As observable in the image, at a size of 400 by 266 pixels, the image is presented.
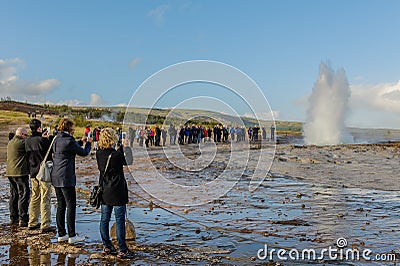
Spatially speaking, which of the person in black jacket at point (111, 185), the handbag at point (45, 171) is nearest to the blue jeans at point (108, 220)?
the person in black jacket at point (111, 185)

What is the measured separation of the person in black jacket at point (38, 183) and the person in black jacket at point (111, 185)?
1830mm

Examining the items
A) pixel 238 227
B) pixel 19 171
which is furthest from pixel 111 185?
pixel 238 227

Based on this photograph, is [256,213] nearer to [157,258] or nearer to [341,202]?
[341,202]

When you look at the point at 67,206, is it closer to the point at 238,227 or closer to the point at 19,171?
→ the point at 19,171

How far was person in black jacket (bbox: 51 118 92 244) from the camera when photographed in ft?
23.8

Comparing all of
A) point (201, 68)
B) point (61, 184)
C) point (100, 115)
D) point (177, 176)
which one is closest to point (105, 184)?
point (61, 184)

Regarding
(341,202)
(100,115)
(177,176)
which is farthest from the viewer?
(100,115)

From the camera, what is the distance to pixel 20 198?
877 cm

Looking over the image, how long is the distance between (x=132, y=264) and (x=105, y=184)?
1.35 metres

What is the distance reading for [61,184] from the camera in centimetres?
723

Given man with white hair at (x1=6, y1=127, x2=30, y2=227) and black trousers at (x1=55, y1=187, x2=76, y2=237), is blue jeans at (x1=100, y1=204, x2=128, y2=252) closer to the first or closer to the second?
black trousers at (x1=55, y1=187, x2=76, y2=237)

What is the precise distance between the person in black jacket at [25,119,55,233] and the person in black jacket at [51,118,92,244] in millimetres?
748

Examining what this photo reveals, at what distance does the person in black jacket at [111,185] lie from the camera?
6660 millimetres

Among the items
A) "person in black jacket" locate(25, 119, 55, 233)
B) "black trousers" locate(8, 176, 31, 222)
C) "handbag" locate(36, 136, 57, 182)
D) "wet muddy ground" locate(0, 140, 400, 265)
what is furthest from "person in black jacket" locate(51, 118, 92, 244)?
"black trousers" locate(8, 176, 31, 222)
